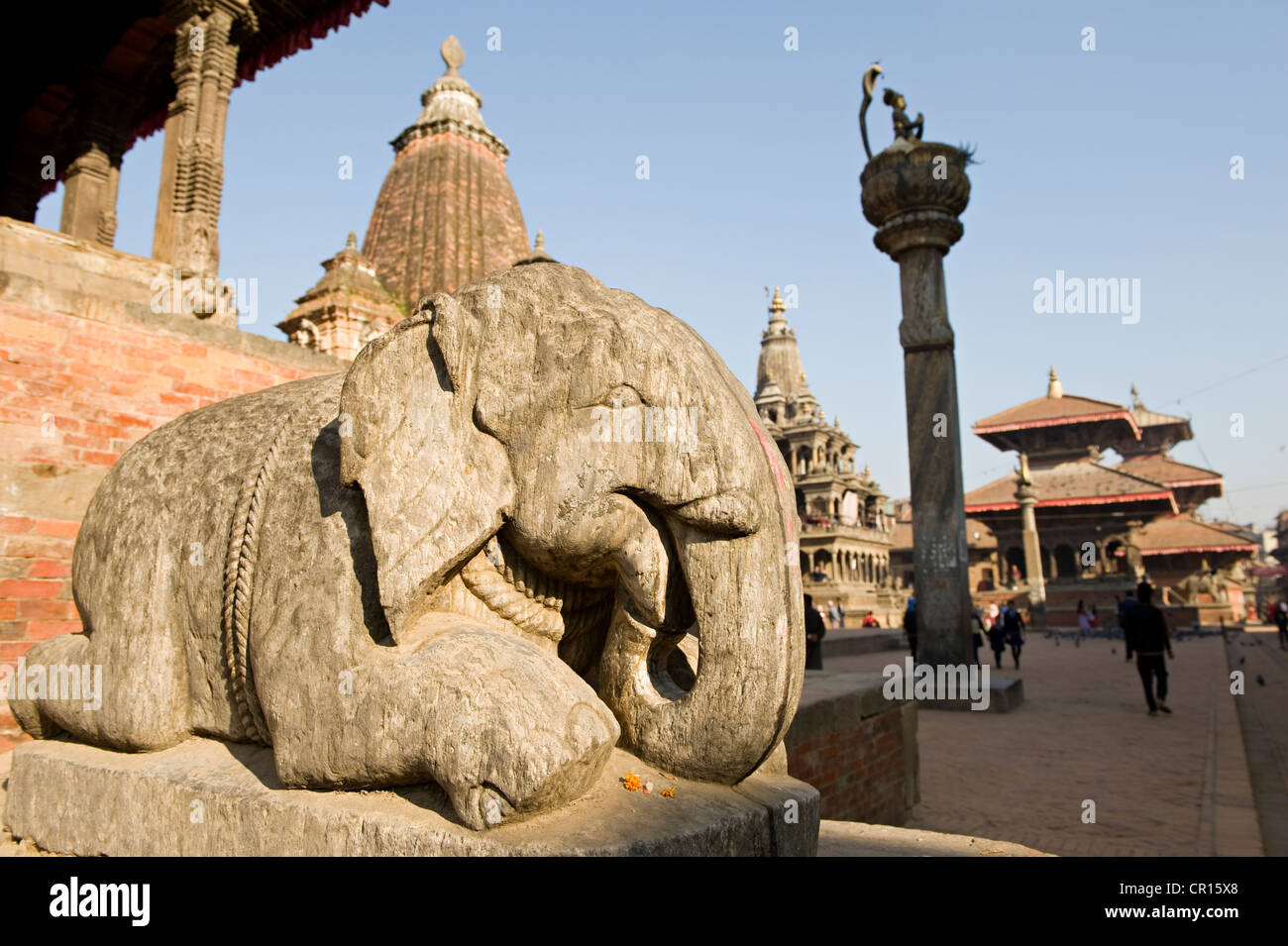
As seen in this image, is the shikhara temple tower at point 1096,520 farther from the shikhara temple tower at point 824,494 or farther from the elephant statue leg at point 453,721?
the elephant statue leg at point 453,721

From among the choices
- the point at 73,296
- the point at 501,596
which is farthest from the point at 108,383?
the point at 501,596

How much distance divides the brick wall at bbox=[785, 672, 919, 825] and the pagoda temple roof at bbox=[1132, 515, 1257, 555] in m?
32.3

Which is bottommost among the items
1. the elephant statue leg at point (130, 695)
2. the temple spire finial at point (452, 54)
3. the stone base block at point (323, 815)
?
the stone base block at point (323, 815)

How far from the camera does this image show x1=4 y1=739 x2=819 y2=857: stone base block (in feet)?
5.13

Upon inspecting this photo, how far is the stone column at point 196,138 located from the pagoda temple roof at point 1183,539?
34288 millimetres

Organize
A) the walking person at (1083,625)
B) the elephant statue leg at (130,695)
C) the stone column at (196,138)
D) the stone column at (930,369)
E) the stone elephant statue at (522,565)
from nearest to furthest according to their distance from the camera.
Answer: the stone elephant statue at (522,565) < the elephant statue leg at (130,695) < the stone column at (196,138) < the stone column at (930,369) < the walking person at (1083,625)

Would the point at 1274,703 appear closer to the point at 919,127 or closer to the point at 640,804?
the point at 919,127

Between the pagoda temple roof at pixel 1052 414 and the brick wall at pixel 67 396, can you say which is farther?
the pagoda temple roof at pixel 1052 414

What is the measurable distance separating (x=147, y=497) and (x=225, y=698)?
2.23 ft

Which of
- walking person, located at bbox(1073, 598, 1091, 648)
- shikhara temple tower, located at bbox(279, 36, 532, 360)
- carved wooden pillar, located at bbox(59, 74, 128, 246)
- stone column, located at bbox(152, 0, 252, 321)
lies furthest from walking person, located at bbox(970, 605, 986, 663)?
shikhara temple tower, located at bbox(279, 36, 532, 360)

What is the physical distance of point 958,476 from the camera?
9844 mm

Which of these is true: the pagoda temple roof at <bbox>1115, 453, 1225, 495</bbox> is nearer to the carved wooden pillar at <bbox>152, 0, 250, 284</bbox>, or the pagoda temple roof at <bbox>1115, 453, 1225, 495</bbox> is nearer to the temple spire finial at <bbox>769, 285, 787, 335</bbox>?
the temple spire finial at <bbox>769, 285, 787, 335</bbox>

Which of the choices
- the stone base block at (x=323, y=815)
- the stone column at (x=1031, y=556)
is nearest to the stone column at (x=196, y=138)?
the stone base block at (x=323, y=815)

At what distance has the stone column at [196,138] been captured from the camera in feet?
26.9
